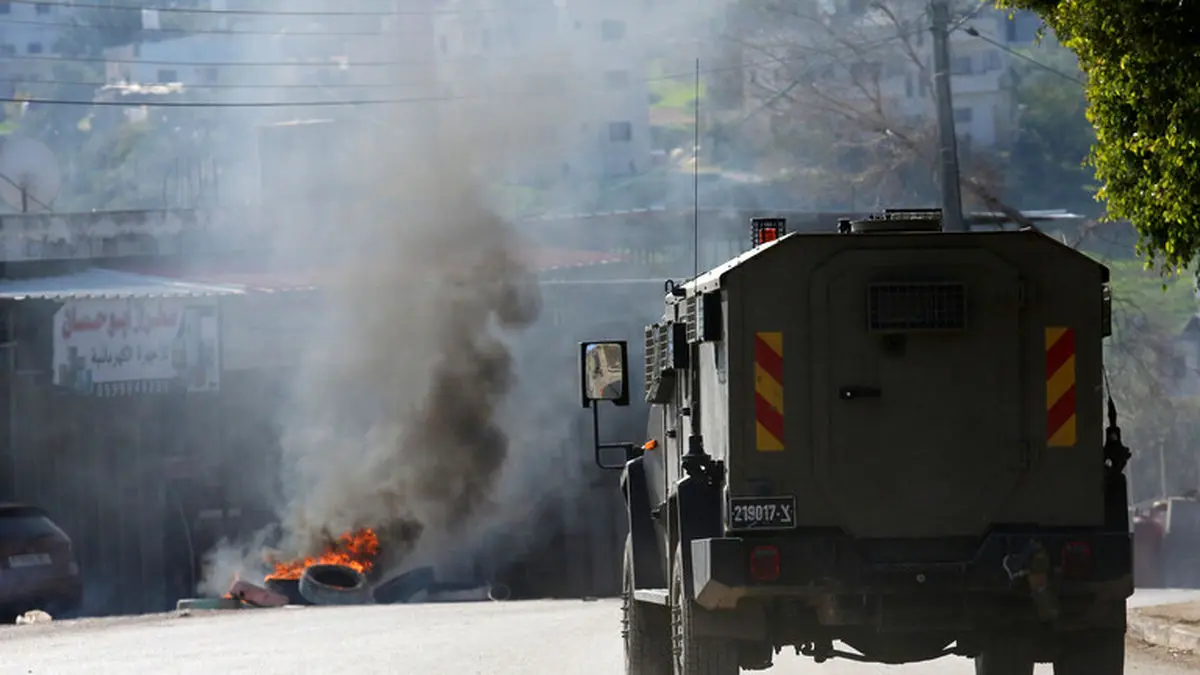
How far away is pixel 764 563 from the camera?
313 inches

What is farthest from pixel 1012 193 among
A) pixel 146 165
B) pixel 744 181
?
pixel 146 165

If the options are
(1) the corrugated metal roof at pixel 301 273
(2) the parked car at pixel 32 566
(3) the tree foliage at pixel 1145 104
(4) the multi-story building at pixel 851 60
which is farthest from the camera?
(4) the multi-story building at pixel 851 60

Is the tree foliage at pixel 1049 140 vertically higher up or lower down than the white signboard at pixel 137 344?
higher up

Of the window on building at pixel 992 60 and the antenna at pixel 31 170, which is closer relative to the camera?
the antenna at pixel 31 170

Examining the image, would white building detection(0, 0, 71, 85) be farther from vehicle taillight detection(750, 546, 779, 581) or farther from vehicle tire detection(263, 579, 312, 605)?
vehicle taillight detection(750, 546, 779, 581)

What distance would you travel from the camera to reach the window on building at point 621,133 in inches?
2633

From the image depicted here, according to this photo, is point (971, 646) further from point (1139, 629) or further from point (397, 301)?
point (397, 301)

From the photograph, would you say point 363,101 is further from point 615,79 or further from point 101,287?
point 101,287

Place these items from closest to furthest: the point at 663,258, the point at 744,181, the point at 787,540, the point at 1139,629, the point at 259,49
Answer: the point at 787,540, the point at 1139,629, the point at 663,258, the point at 744,181, the point at 259,49

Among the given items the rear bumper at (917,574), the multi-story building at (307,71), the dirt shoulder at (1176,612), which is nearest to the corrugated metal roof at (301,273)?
the multi-story building at (307,71)

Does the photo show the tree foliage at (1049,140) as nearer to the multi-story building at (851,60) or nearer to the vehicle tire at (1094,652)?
the multi-story building at (851,60)

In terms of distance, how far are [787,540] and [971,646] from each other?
1.13m

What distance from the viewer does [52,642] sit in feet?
56.6

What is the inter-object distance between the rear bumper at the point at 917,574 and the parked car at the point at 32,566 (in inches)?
A: 884
